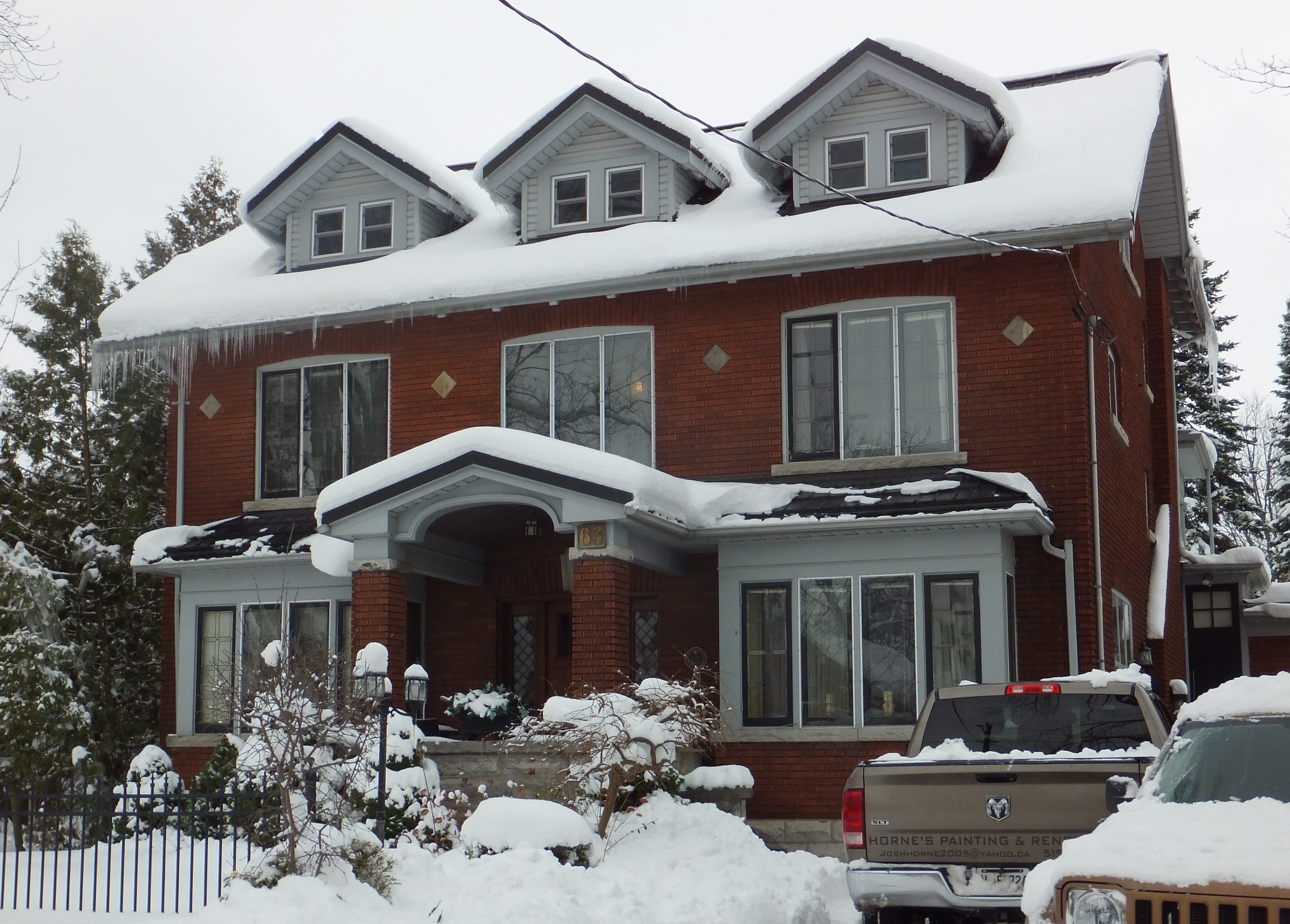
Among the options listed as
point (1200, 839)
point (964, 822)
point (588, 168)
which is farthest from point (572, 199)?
point (1200, 839)

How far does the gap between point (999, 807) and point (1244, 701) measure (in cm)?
152

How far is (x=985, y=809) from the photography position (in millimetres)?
7840

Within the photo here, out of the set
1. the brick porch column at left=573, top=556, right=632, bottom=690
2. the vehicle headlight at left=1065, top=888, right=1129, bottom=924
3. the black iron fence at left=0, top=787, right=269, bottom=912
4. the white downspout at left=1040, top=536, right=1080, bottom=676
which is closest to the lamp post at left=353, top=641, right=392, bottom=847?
the black iron fence at left=0, top=787, right=269, bottom=912

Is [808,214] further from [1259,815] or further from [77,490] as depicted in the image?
[77,490]

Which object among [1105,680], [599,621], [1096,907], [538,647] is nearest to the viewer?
[1096,907]

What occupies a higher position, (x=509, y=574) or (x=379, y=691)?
(x=509, y=574)

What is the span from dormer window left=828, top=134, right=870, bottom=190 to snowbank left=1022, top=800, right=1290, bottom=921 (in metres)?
11.8

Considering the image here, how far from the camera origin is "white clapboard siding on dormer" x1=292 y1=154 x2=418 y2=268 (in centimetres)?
1916

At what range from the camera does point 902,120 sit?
55.3 ft

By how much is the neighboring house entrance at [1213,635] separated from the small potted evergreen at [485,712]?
1314 centimetres

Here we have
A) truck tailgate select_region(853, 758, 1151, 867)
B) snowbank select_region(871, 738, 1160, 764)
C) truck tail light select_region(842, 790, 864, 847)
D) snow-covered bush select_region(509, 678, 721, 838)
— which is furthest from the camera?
snow-covered bush select_region(509, 678, 721, 838)

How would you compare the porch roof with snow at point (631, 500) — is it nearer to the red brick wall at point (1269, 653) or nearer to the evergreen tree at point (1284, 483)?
the red brick wall at point (1269, 653)

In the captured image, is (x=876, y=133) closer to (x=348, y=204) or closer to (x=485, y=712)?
(x=348, y=204)

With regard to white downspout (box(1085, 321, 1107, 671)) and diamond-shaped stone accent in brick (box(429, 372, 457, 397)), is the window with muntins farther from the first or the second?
white downspout (box(1085, 321, 1107, 671))
